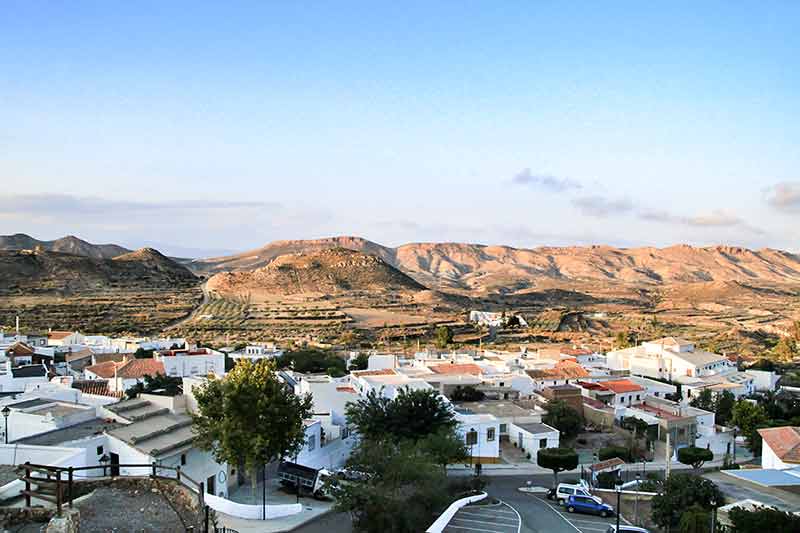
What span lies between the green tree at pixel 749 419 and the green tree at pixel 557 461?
11.7 metres

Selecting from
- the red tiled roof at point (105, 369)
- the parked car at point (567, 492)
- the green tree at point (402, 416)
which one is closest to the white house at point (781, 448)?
the parked car at point (567, 492)

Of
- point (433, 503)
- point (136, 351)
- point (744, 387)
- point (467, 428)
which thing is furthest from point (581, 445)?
point (136, 351)

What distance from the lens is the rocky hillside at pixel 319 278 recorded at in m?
105

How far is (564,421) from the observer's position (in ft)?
104

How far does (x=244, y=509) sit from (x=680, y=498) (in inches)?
457

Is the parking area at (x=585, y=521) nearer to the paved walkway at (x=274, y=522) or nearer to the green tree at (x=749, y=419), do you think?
the paved walkway at (x=274, y=522)

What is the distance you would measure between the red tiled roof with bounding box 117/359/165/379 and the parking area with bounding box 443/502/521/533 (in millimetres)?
21814

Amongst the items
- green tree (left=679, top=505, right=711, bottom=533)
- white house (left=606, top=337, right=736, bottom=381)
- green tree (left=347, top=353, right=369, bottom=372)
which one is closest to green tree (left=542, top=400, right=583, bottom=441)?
green tree (left=679, top=505, right=711, bottom=533)

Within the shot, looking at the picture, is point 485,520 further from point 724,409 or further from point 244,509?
→ point 724,409

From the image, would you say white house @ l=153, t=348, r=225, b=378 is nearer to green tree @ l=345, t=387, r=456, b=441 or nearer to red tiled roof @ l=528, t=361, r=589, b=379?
green tree @ l=345, t=387, r=456, b=441

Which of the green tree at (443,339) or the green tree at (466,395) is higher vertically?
the green tree at (466,395)

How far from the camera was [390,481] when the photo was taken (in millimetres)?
18422

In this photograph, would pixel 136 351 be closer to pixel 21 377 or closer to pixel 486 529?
pixel 21 377

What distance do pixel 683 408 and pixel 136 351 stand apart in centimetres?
3508
